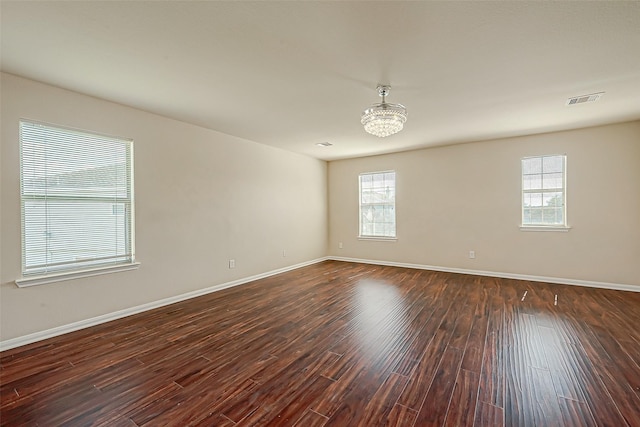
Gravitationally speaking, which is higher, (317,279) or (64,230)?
(64,230)

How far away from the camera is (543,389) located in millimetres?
1914

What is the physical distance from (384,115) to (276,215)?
3324 mm

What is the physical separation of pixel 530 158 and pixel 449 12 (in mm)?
4140

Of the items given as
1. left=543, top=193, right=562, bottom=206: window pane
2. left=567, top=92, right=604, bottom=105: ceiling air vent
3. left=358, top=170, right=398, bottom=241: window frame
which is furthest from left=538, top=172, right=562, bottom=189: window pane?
left=358, top=170, right=398, bottom=241: window frame

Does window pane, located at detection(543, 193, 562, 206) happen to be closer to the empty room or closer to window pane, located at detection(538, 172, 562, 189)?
the empty room

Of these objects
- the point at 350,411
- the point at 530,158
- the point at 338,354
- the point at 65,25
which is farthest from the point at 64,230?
the point at 530,158

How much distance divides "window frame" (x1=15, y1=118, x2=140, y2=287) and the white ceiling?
19.0 inches

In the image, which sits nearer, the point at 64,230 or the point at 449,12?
the point at 449,12

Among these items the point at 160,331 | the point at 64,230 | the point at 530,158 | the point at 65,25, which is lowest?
the point at 160,331

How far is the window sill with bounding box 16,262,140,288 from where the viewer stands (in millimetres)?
2645

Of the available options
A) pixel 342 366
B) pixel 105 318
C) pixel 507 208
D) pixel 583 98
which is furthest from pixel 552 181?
pixel 105 318

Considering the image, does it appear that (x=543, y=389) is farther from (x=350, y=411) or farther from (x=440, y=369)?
(x=350, y=411)

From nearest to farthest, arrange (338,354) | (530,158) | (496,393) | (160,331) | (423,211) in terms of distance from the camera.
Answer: (496,393)
(338,354)
(160,331)
(530,158)
(423,211)

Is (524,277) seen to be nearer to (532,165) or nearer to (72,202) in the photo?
(532,165)
